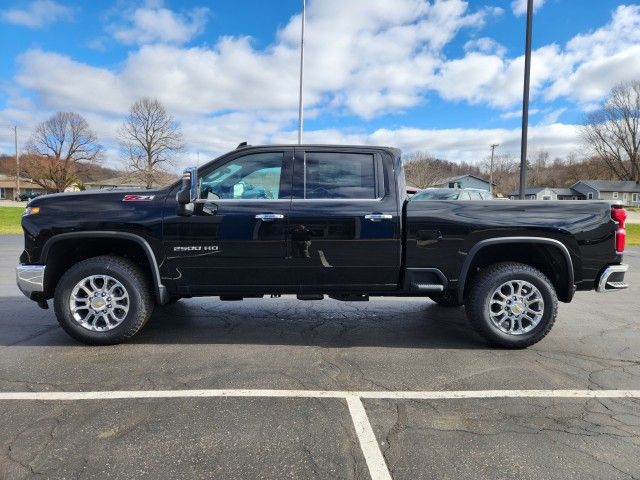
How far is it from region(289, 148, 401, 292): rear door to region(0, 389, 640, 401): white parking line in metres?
1.29

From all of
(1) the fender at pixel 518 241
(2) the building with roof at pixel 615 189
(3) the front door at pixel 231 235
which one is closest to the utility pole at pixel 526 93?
(1) the fender at pixel 518 241

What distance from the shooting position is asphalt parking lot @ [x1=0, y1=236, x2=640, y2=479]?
2559mm

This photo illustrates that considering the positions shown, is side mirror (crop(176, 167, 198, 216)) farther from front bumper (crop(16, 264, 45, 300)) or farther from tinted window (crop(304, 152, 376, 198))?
front bumper (crop(16, 264, 45, 300))

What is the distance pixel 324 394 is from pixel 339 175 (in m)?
2.15

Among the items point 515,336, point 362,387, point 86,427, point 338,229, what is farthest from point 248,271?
point 515,336

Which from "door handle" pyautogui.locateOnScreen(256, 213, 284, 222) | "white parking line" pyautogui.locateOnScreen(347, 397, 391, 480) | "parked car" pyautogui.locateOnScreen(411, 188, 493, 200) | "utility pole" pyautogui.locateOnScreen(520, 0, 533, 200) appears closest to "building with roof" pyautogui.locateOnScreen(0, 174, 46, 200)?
"parked car" pyautogui.locateOnScreen(411, 188, 493, 200)

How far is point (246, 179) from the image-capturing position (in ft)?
15.0

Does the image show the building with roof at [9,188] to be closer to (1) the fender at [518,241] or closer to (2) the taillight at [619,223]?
(1) the fender at [518,241]

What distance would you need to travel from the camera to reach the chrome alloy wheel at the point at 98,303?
4.41m

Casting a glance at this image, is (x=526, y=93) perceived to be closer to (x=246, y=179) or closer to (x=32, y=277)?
(x=246, y=179)

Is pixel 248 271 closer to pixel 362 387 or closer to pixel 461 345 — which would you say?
pixel 362 387

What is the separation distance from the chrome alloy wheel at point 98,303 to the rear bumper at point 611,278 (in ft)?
14.9

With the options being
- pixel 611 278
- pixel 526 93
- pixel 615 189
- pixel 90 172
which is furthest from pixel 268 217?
pixel 615 189

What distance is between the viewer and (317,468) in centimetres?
251
